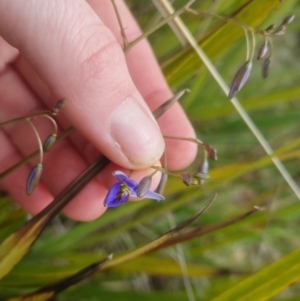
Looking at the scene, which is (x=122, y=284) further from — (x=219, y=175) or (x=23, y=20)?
(x=23, y=20)

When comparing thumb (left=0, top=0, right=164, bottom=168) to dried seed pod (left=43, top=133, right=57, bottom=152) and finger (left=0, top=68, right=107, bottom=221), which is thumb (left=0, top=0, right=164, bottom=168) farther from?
Answer: finger (left=0, top=68, right=107, bottom=221)

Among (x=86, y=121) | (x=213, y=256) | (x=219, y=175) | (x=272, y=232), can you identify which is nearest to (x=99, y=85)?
(x=86, y=121)

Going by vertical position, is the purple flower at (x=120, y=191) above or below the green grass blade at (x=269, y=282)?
above

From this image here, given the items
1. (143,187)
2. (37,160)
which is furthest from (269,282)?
(37,160)

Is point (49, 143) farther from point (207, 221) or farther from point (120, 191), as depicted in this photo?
point (207, 221)

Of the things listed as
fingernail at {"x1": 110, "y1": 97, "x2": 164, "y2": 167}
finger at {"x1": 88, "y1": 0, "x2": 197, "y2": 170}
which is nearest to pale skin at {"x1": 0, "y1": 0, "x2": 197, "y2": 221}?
fingernail at {"x1": 110, "y1": 97, "x2": 164, "y2": 167}

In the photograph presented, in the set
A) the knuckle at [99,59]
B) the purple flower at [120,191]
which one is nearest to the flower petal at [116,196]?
the purple flower at [120,191]

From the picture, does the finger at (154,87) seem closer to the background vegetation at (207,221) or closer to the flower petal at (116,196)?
the background vegetation at (207,221)
